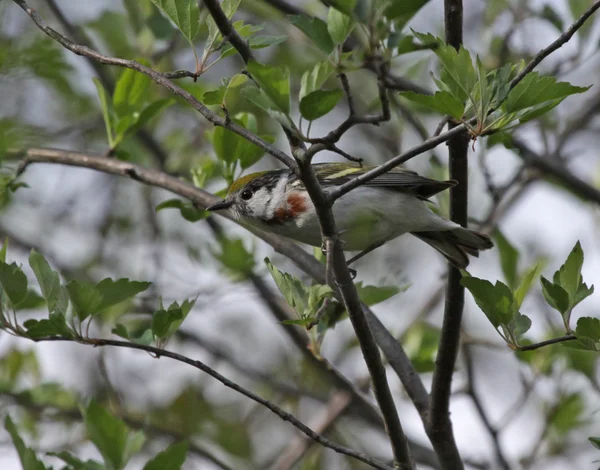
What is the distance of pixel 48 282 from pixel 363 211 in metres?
1.76

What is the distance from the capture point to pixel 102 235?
7352 millimetres

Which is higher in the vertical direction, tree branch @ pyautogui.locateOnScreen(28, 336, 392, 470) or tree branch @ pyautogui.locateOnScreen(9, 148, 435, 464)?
tree branch @ pyautogui.locateOnScreen(9, 148, 435, 464)

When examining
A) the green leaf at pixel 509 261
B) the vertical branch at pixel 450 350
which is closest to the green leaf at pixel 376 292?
the vertical branch at pixel 450 350

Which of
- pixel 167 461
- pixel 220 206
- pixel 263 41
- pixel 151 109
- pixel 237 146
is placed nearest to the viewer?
pixel 263 41

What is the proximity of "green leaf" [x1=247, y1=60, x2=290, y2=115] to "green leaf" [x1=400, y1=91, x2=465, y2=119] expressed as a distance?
32 cm

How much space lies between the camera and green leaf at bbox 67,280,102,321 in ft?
8.40

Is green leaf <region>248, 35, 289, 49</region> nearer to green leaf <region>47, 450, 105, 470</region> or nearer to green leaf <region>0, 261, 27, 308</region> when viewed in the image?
green leaf <region>0, 261, 27, 308</region>

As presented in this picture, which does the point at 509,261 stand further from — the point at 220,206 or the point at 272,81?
the point at 272,81

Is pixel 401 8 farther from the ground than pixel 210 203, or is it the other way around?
pixel 210 203

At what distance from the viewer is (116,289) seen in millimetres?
2662

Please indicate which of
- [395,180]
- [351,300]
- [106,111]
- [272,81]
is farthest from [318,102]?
[395,180]

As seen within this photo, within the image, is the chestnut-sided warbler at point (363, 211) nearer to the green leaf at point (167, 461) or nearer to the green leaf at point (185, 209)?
the green leaf at point (185, 209)

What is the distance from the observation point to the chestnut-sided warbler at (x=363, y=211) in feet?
12.5

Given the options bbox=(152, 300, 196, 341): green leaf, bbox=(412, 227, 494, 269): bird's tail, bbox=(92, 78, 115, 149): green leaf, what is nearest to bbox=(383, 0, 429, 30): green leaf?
bbox=(152, 300, 196, 341): green leaf
